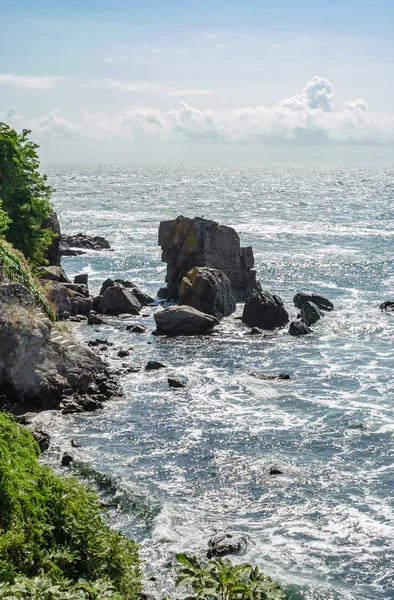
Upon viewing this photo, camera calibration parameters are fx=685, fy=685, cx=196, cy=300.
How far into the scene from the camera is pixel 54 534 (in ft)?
52.1

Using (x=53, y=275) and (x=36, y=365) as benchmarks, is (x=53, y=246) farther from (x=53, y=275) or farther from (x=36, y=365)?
(x=36, y=365)

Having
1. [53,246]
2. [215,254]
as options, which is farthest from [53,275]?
[215,254]

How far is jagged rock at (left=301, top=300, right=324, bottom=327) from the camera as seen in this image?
54.8 meters

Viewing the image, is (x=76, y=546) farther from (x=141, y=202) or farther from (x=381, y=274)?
(x=141, y=202)

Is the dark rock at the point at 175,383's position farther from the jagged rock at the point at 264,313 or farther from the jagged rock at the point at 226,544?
the jagged rock at the point at 226,544

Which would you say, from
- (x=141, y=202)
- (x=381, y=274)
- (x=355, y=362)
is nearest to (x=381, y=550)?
(x=355, y=362)

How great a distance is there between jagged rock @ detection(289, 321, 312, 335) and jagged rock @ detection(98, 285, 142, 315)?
13947 mm

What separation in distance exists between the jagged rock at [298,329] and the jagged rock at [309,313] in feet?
7.18

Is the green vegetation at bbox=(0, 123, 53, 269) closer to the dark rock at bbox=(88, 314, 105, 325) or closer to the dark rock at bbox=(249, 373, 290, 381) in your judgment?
the dark rock at bbox=(88, 314, 105, 325)

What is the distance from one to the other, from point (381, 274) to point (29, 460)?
208 feet

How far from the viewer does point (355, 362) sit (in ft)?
148

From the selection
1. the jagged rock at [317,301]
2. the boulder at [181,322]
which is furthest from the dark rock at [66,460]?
the jagged rock at [317,301]

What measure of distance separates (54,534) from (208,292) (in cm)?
4077

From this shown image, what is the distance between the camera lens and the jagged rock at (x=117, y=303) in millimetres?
58594
